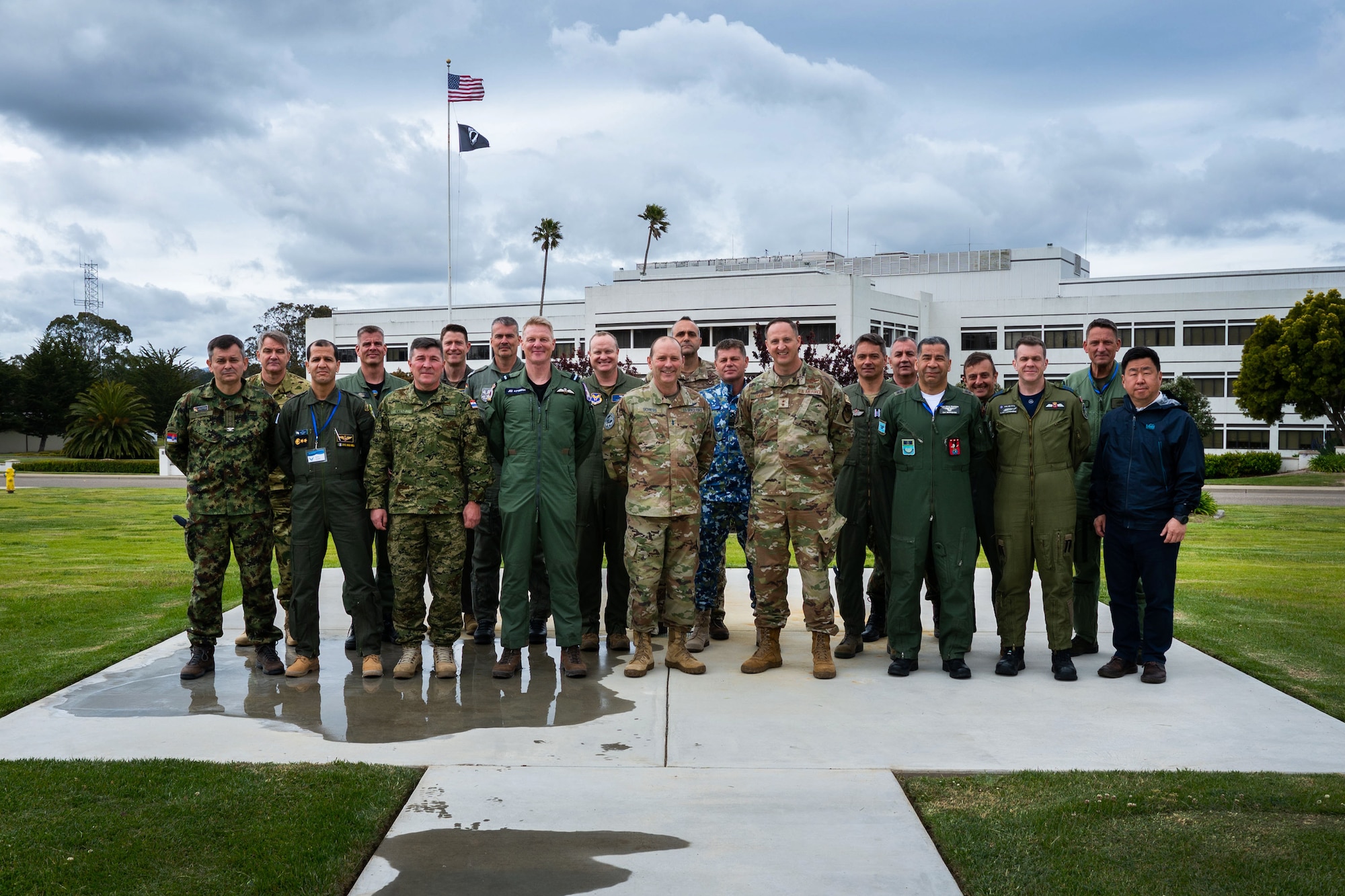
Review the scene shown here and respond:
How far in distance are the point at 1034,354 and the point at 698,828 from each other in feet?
12.4

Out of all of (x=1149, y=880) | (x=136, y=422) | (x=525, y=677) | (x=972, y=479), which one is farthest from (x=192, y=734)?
(x=136, y=422)

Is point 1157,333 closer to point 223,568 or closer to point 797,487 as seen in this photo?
point 797,487

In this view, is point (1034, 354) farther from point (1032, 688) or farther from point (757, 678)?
point (757, 678)

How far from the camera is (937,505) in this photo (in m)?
6.12

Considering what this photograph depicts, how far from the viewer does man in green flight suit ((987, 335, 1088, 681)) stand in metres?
6.07

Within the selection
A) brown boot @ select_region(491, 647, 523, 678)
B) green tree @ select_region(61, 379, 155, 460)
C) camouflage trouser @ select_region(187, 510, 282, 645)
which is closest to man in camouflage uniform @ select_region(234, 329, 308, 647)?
camouflage trouser @ select_region(187, 510, 282, 645)

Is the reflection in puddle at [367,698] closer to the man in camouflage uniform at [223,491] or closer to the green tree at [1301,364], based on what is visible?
the man in camouflage uniform at [223,491]

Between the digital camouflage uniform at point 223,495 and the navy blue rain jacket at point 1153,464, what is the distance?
530 centimetres

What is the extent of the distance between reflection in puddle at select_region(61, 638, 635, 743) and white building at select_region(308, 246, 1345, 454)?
42.2 metres

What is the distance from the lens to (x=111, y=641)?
696 centimetres

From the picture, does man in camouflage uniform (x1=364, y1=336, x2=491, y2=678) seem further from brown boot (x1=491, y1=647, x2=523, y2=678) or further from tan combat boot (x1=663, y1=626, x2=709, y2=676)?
tan combat boot (x1=663, y1=626, x2=709, y2=676)

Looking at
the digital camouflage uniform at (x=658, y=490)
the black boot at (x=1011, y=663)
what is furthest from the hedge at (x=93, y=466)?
the black boot at (x=1011, y=663)

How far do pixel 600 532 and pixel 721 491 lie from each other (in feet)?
2.92

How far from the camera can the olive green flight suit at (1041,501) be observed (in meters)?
6.07
